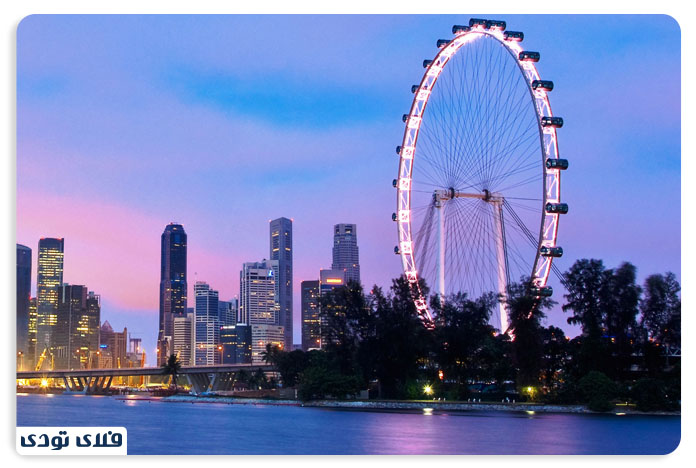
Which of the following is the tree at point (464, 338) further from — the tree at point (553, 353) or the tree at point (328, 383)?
the tree at point (328, 383)

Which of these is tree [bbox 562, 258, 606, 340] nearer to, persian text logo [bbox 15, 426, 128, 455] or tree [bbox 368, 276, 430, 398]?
tree [bbox 368, 276, 430, 398]

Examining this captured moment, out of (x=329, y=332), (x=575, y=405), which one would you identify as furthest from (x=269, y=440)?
(x=329, y=332)

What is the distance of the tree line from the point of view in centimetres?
3491

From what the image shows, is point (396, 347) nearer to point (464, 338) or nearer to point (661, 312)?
point (464, 338)

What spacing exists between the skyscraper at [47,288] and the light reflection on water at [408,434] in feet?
13.9

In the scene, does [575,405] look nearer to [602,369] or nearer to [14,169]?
[602,369]

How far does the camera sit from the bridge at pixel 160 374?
7600cm

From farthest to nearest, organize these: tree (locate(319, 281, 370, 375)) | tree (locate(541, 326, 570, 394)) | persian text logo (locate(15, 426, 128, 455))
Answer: tree (locate(319, 281, 370, 375)) → tree (locate(541, 326, 570, 394)) → persian text logo (locate(15, 426, 128, 455))

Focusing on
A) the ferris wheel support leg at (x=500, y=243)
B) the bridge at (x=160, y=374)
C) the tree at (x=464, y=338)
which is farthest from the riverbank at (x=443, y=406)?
the bridge at (x=160, y=374)

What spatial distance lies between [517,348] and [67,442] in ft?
82.5

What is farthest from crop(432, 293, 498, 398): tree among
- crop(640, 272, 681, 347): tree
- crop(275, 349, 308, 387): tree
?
crop(275, 349, 308, 387): tree

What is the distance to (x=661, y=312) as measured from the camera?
35.5m

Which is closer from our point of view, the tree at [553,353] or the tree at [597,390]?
the tree at [597,390]

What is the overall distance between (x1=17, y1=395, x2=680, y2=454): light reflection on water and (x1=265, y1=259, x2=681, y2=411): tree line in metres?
3.98
